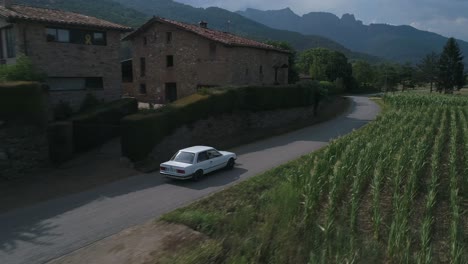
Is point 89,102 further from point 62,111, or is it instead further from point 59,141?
point 59,141

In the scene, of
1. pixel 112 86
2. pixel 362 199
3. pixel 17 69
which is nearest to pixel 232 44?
pixel 112 86

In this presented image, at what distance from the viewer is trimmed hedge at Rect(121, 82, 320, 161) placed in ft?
64.3

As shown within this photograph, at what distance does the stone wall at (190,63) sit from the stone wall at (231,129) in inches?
213

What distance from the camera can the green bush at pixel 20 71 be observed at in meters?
20.4

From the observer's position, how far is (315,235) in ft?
32.6

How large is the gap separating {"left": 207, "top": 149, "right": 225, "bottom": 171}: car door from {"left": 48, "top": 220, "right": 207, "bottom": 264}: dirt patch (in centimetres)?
633

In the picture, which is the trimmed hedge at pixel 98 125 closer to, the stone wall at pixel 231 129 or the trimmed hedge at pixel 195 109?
the trimmed hedge at pixel 195 109

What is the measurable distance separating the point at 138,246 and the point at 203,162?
7317mm

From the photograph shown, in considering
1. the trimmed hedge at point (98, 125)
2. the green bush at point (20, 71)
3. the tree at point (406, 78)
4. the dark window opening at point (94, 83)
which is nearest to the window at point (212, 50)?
the dark window opening at point (94, 83)

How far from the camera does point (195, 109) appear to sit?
23.3 meters

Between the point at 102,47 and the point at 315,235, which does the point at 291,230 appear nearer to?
the point at 315,235

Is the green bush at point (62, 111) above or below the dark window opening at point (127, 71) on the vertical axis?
below

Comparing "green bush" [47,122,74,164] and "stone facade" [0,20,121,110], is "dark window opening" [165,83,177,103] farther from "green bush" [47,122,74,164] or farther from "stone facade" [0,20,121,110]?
"green bush" [47,122,74,164]

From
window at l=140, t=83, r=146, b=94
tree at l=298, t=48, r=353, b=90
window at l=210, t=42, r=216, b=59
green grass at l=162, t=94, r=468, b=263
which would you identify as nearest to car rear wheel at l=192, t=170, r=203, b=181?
green grass at l=162, t=94, r=468, b=263
